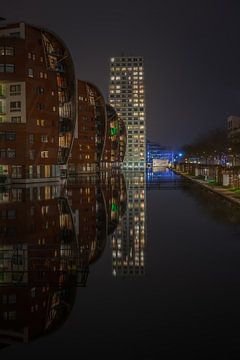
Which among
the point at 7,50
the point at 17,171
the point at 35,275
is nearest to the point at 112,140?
the point at 17,171

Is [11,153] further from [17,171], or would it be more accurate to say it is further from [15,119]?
[15,119]

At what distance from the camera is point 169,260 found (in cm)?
1677

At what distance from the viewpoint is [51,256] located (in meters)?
16.8

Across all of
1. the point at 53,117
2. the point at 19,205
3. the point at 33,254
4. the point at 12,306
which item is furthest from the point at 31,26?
the point at 12,306

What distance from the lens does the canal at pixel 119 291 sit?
8.98m

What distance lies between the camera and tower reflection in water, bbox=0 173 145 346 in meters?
10.5

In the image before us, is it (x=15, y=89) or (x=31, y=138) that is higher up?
(x=15, y=89)

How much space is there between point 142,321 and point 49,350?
7.70ft

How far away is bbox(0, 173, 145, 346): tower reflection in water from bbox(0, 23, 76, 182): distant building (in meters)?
36.7

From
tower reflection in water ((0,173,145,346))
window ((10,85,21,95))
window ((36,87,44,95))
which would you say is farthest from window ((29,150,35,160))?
tower reflection in water ((0,173,145,346))

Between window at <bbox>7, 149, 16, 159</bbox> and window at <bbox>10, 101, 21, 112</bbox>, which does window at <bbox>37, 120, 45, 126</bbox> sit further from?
window at <bbox>7, 149, 16, 159</bbox>

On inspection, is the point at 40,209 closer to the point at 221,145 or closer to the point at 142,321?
the point at 142,321

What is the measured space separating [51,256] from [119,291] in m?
4.87

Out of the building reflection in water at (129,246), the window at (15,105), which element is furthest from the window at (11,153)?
the building reflection in water at (129,246)
